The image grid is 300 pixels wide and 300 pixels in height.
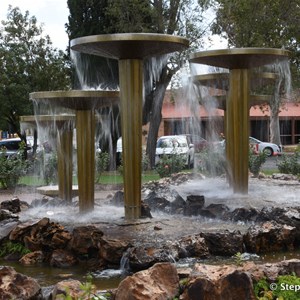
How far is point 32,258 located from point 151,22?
16736mm

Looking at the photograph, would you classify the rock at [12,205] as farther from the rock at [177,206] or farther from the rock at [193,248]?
the rock at [193,248]

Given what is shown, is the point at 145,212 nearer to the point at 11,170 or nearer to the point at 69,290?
the point at 69,290

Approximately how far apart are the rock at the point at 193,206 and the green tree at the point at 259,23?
11.5 metres

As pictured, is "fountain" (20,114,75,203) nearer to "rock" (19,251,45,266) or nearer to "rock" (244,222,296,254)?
"rock" (19,251,45,266)

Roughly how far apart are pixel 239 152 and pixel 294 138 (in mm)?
30898

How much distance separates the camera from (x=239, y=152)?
1106 cm

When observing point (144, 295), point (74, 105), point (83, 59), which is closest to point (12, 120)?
point (83, 59)

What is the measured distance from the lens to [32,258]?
7.40m

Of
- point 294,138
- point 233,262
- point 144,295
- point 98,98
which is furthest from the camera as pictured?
point 294,138

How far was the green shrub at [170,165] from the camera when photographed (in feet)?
55.7

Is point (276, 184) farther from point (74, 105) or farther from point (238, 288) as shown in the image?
point (238, 288)

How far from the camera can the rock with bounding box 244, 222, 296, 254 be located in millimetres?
7434

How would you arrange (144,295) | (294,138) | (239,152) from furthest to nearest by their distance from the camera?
(294,138)
(239,152)
(144,295)

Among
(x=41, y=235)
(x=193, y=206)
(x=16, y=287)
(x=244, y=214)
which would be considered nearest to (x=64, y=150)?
(x=193, y=206)
